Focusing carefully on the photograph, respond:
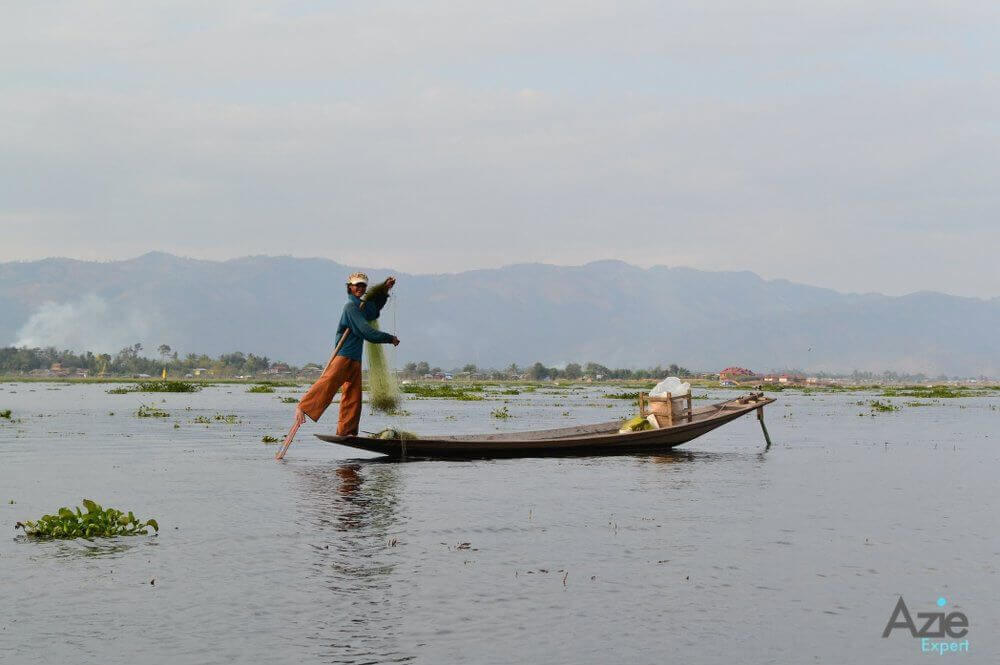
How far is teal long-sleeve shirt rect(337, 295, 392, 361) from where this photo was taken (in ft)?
84.1

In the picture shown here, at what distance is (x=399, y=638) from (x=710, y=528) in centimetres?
788

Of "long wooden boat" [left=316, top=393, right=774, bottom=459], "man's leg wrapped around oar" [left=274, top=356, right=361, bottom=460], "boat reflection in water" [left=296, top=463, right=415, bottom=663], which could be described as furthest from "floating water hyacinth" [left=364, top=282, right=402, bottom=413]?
"boat reflection in water" [left=296, top=463, right=415, bottom=663]

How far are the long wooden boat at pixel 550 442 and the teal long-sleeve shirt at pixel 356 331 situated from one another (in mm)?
2115

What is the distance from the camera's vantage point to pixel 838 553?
15.3 metres

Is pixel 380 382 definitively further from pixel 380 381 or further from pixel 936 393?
pixel 936 393

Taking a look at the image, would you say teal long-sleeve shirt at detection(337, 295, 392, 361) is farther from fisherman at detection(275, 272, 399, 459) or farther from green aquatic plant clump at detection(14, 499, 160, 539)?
green aquatic plant clump at detection(14, 499, 160, 539)

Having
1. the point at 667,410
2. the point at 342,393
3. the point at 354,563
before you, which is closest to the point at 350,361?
the point at 342,393

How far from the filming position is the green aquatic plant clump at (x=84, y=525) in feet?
51.2

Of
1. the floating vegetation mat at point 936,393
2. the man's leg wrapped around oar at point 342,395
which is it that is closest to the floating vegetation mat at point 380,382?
the man's leg wrapped around oar at point 342,395

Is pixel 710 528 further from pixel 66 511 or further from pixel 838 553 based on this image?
pixel 66 511

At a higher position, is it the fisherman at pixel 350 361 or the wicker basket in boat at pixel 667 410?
the fisherman at pixel 350 361

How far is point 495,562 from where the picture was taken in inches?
565

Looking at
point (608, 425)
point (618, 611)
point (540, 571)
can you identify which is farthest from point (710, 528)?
point (608, 425)

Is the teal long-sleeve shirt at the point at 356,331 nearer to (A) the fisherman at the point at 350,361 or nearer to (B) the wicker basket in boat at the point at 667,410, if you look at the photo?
(A) the fisherman at the point at 350,361
